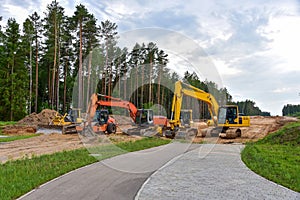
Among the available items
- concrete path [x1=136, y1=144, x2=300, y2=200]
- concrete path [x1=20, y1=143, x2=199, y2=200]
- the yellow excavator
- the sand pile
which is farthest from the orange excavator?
concrete path [x1=136, y1=144, x2=300, y2=200]

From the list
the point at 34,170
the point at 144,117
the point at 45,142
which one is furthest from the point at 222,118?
the point at 34,170

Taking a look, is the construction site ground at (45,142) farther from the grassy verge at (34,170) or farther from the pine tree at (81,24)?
the pine tree at (81,24)

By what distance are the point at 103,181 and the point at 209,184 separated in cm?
287

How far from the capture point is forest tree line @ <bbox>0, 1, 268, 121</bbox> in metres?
39.4

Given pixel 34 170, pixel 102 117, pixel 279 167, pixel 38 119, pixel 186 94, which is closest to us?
pixel 34 170

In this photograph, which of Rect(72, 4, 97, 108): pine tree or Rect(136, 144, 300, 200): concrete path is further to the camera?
Rect(72, 4, 97, 108): pine tree

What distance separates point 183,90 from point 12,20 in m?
34.1

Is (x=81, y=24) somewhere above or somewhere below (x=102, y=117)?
above

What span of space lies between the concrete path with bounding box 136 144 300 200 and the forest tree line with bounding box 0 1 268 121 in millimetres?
26723

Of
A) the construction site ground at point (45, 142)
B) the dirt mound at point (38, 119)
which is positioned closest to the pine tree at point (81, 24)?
the dirt mound at point (38, 119)

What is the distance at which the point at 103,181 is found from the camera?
927cm

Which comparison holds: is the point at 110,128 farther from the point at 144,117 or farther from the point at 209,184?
the point at 209,184

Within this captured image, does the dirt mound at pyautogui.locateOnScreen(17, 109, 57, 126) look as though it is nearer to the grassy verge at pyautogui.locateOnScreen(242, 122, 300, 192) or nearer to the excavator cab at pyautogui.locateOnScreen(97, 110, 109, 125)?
the excavator cab at pyautogui.locateOnScreen(97, 110, 109, 125)

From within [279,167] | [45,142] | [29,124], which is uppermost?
[29,124]
